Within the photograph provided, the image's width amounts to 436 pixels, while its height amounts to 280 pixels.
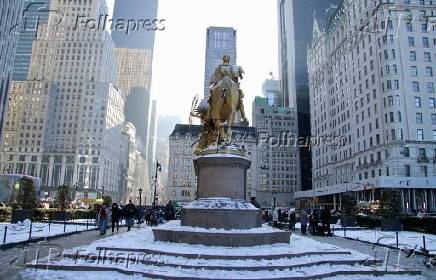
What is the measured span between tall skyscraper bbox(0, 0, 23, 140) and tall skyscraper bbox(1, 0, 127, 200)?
53.2m

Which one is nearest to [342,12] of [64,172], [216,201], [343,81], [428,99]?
[343,81]

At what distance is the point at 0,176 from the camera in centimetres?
8256

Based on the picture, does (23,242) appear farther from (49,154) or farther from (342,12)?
(49,154)

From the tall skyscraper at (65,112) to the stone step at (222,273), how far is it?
143 m

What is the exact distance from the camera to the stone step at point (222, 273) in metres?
9.85

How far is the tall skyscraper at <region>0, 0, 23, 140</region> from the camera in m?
89.5

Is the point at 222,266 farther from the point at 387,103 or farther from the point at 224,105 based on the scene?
the point at 387,103

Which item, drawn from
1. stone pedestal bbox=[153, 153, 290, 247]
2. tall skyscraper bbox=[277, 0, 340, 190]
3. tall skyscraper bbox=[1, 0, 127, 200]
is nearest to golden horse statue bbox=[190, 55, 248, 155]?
stone pedestal bbox=[153, 153, 290, 247]

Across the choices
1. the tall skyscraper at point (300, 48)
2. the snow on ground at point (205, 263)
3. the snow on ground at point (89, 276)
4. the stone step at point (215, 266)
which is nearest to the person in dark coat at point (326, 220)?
the snow on ground at point (205, 263)

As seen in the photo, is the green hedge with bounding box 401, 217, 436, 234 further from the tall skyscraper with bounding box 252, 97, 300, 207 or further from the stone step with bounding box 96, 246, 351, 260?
the tall skyscraper with bounding box 252, 97, 300, 207

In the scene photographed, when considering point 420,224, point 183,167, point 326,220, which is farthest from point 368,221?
point 183,167

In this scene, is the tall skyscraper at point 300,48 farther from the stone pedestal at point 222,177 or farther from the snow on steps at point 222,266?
the snow on steps at point 222,266

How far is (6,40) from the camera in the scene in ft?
305

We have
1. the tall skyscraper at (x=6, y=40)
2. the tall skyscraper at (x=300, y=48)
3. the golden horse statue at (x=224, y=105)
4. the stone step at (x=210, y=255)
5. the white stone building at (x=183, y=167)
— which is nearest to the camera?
the stone step at (x=210, y=255)
